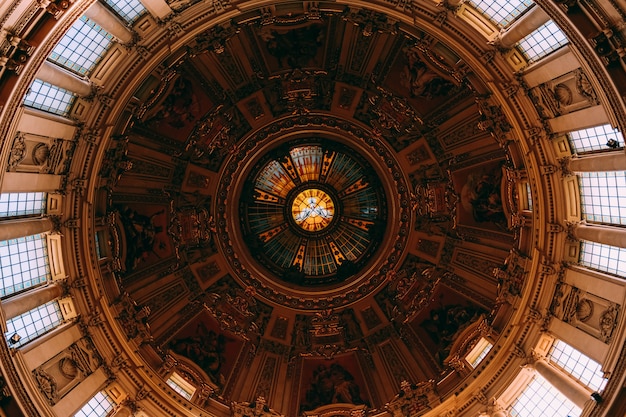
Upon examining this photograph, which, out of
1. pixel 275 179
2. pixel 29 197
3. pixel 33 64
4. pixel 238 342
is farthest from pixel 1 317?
pixel 275 179

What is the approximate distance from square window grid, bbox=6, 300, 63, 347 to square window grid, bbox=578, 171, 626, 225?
24.6 meters

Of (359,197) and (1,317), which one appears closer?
(1,317)

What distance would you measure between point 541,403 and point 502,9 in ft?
58.4

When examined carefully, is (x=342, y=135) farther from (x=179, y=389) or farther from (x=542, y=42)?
(x=179, y=389)

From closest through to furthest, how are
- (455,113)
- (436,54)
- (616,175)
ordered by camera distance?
(616,175)
(436,54)
(455,113)

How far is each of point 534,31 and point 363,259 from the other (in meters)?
Result: 20.5

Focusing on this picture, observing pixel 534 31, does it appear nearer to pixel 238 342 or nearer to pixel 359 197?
pixel 359 197

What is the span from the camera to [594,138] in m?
21.5

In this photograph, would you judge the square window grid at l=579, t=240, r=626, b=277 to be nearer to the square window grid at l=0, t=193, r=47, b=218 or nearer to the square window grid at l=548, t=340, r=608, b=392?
the square window grid at l=548, t=340, r=608, b=392

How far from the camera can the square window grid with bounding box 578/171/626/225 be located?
68.8 ft

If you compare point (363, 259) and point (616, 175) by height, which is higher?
point (616, 175)

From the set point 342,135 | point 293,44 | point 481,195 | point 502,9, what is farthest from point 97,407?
point 502,9

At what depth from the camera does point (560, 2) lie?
17969mm

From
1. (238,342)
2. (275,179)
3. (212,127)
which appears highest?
(212,127)
